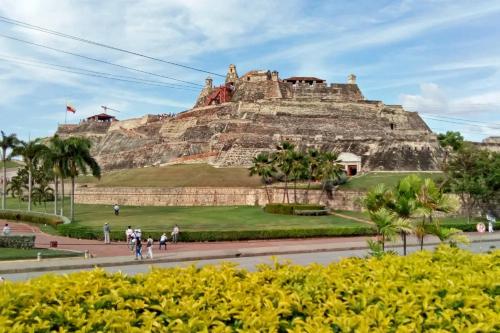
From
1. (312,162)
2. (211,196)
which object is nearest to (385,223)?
(312,162)

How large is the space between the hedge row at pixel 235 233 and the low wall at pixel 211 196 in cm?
1551

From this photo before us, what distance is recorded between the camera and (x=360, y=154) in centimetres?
6550

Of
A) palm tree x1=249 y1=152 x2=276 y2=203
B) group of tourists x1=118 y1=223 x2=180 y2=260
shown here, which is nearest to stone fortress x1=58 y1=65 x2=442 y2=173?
palm tree x1=249 y1=152 x2=276 y2=203

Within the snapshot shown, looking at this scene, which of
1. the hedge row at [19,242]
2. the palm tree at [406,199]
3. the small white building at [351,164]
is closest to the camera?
the palm tree at [406,199]

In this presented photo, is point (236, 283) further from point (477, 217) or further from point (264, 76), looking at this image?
point (264, 76)

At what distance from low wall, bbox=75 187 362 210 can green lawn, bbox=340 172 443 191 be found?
1.92m

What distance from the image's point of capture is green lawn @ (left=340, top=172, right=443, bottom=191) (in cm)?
5231

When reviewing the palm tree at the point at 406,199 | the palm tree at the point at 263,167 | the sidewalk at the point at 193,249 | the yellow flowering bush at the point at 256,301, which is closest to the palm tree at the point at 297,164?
the palm tree at the point at 263,167

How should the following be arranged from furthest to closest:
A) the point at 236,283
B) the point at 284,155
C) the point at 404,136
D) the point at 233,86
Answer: the point at 233,86, the point at 404,136, the point at 284,155, the point at 236,283

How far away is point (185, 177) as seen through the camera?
60.9m

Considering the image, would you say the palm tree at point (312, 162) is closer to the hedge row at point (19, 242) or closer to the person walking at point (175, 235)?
the person walking at point (175, 235)

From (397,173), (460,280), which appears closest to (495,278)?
(460,280)

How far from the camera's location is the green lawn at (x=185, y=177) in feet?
189

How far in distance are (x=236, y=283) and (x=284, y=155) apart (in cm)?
4301
